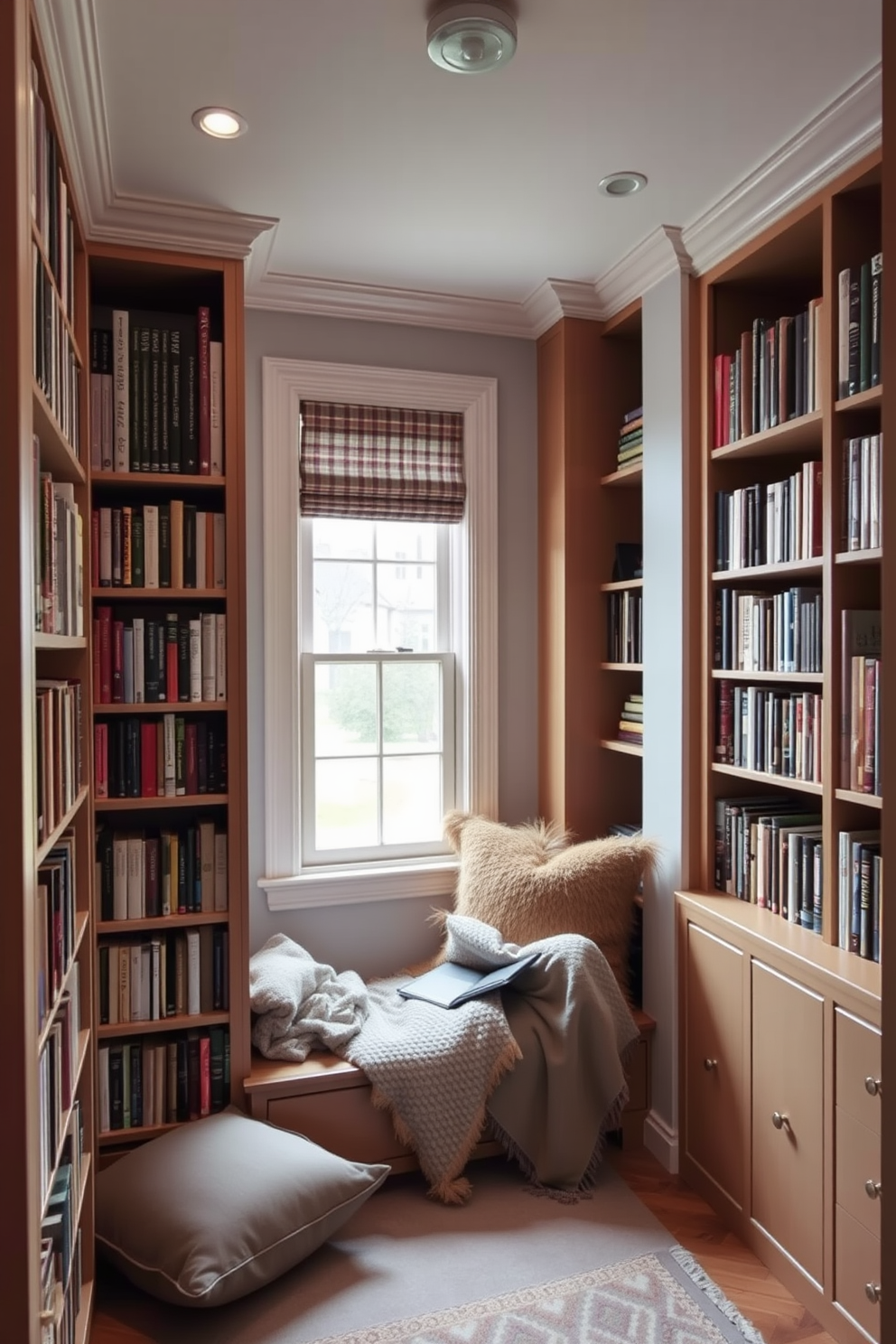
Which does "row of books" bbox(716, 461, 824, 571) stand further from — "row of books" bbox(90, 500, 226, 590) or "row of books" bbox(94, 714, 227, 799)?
"row of books" bbox(94, 714, 227, 799)

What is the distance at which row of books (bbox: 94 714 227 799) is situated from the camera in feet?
7.84

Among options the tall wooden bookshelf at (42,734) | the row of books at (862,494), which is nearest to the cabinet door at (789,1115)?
the row of books at (862,494)

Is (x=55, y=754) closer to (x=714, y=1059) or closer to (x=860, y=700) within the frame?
(x=860, y=700)

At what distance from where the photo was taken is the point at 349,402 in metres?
3.09

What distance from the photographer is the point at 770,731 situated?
7.84 ft

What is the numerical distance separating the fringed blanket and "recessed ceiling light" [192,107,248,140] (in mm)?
2181

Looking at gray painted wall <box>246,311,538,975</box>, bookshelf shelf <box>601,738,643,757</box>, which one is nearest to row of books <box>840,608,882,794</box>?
bookshelf shelf <box>601,738,643,757</box>

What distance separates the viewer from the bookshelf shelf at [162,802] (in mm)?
2359

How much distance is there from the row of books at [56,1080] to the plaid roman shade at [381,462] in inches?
69.4

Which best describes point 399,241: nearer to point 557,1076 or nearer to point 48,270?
point 48,270

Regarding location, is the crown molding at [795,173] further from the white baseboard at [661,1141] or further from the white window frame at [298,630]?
the white baseboard at [661,1141]

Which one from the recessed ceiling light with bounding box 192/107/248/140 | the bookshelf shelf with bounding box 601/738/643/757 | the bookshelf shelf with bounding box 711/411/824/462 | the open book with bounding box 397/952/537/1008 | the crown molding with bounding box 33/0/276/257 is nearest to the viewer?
the crown molding with bounding box 33/0/276/257

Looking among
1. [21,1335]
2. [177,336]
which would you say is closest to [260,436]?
[177,336]

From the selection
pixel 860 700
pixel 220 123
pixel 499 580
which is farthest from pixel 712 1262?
pixel 220 123
